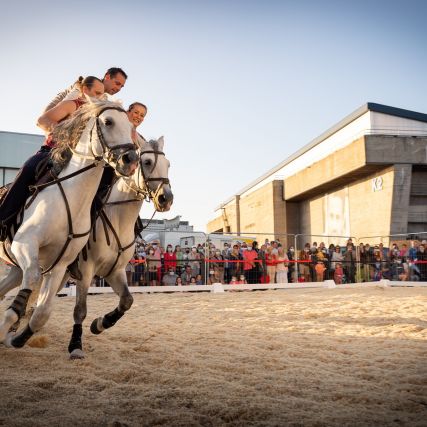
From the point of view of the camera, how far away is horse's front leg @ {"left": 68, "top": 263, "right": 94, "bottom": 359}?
589 cm

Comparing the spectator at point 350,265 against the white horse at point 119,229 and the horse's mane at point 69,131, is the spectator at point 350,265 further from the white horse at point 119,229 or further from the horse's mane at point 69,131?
the horse's mane at point 69,131

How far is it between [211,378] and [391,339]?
3618mm

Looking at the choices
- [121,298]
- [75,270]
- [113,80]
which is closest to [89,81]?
[113,80]

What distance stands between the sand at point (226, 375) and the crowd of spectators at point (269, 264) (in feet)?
25.3

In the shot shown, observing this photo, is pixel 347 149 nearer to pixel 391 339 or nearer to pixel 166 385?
pixel 391 339

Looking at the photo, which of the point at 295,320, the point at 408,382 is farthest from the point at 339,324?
the point at 408,382

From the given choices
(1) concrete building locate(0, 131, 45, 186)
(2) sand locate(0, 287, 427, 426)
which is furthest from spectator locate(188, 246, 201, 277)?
(1) concrete building locate(0, 131, 45, 186)

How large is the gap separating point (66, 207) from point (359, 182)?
3250cm

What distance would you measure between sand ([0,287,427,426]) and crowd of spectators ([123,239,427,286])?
304 inches

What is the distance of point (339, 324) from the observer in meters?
9.01

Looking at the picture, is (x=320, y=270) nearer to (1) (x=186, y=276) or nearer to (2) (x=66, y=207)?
(1) (x=186, y=276)

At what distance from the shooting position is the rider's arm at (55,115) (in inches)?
236

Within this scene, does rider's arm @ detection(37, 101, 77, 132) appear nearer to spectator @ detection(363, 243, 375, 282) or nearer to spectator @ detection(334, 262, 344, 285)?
spectator @ detection(334, 262, 344, 285)

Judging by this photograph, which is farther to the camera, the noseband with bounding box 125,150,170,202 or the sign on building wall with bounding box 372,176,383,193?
the sign on building wall with bounding box 372,176,383,193
